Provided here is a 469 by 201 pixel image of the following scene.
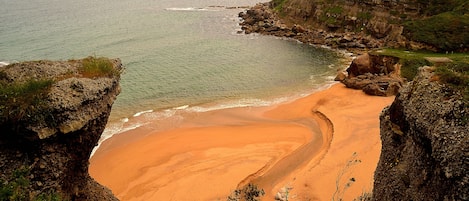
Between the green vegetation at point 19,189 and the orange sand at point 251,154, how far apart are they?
9.56 metres

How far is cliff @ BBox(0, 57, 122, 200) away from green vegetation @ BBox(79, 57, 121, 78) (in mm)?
43

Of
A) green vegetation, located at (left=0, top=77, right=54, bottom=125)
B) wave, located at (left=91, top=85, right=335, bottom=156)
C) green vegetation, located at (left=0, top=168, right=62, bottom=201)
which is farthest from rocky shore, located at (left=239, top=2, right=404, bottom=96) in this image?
green vegetation, located at (left=0, top=168, right=62, bottom=201)

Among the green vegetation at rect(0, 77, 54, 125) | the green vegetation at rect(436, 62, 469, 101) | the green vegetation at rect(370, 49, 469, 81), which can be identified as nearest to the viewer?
the green vegetation at rect(436, 62, 469, 101)

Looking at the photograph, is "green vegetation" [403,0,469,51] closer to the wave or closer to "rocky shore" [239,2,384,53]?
"rocky shore" [239,2,384,53]

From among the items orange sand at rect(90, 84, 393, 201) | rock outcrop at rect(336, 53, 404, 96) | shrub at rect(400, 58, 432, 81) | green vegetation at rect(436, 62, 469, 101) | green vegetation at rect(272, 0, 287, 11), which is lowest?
orange sand at rect(90, 84, 393, 201)

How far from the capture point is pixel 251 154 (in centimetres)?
2619

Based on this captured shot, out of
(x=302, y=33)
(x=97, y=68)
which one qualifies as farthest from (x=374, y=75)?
(x=97, y=68)

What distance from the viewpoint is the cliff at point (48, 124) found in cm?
1211

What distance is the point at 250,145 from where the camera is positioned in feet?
90.9

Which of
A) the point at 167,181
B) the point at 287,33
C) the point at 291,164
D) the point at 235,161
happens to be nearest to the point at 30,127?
the point at 167,181

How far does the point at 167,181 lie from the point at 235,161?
474 centimetres

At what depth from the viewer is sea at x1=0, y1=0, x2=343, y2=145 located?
39.0 m

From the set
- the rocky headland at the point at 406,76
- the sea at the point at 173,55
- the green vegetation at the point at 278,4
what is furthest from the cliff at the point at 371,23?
the sea at the point at 173,55

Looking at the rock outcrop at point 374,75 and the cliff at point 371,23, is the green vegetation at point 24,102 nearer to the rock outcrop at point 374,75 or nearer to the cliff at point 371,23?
the rock outcrop at point 374,75
